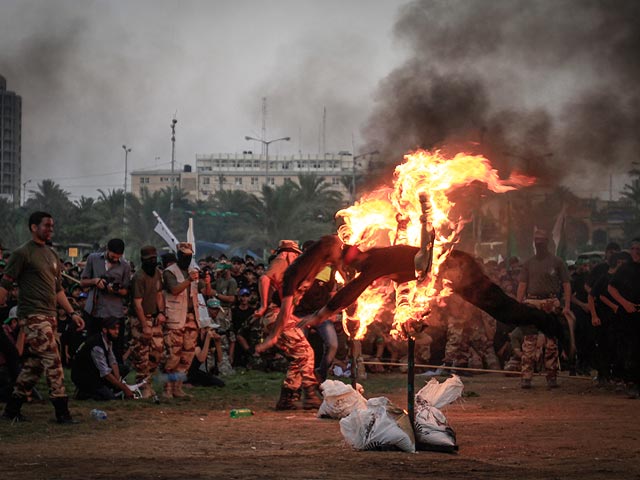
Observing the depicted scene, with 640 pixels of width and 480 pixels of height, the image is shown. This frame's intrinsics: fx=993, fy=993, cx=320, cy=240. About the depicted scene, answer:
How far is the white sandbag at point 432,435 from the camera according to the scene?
355 inches

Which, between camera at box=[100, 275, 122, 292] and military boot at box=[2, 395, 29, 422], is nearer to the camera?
military boot at box=[2, 395, 29, 422]

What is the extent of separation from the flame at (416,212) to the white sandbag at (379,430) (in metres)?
0.79

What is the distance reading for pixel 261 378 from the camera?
18203 mm

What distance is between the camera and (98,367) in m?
13.6

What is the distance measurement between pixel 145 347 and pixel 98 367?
2.28 ft

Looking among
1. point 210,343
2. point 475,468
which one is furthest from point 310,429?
point 210,343

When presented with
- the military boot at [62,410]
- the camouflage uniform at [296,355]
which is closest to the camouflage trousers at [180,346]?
the camouflage uniform at [296,355]

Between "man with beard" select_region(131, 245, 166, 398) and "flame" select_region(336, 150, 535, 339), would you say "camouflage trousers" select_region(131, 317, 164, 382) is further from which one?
"flame" select_region(336, 150, 535, 339)

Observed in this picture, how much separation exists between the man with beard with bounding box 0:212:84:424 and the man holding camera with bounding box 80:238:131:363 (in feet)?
8.38

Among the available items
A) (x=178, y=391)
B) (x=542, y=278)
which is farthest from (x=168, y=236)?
(x=542, y=278)

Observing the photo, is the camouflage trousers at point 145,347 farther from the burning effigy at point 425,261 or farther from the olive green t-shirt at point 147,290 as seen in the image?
the burning effigy at point 425,261

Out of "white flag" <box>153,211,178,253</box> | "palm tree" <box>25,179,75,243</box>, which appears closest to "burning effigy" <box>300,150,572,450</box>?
"white flag" <box>153,211,178,253</box>

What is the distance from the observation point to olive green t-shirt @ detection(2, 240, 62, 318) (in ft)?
35.0

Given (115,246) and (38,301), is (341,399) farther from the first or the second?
(115,246)
